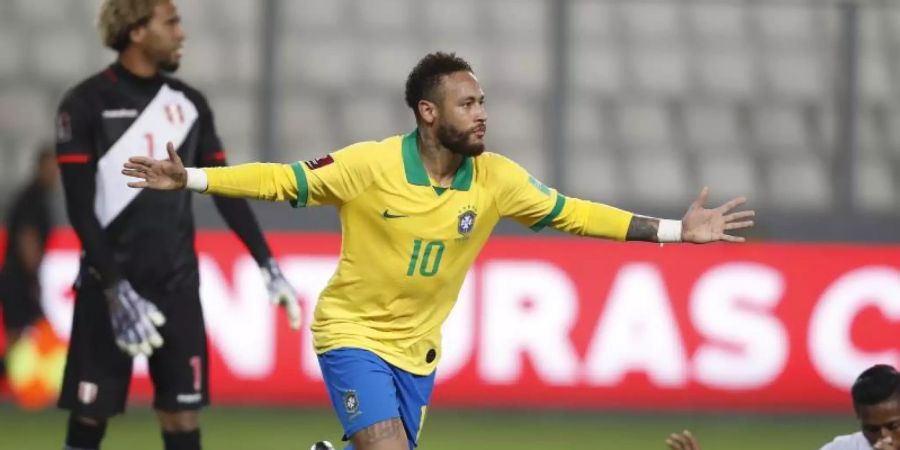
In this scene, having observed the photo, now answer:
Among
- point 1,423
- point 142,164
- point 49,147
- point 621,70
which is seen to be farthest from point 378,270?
point 621,70

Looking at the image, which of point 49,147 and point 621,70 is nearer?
point 49,147

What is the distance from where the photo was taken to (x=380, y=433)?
6789 mm

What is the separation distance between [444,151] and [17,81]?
255 inches

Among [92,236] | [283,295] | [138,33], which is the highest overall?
[138,33]

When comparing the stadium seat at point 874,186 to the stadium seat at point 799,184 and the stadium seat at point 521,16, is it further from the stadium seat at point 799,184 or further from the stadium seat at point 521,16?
the stadium seat at point 521,16

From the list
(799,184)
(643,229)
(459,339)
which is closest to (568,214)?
(643,229)

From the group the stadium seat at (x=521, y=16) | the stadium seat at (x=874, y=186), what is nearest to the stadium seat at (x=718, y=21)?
the stadium seat at (x=521, y=16)

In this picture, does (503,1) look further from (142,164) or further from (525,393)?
(142,164)

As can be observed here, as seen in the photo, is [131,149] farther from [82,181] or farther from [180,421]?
[180,421]

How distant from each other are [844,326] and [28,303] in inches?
203

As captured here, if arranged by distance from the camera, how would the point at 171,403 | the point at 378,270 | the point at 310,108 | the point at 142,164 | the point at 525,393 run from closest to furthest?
the point at 142,164, the point at 378,270, the point at 171,403, the point at 525,393, the point at 310,108

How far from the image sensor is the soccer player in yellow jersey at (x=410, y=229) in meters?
6.88

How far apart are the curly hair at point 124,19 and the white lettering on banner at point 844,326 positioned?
20.1ft

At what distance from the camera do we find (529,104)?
43.8 feet
